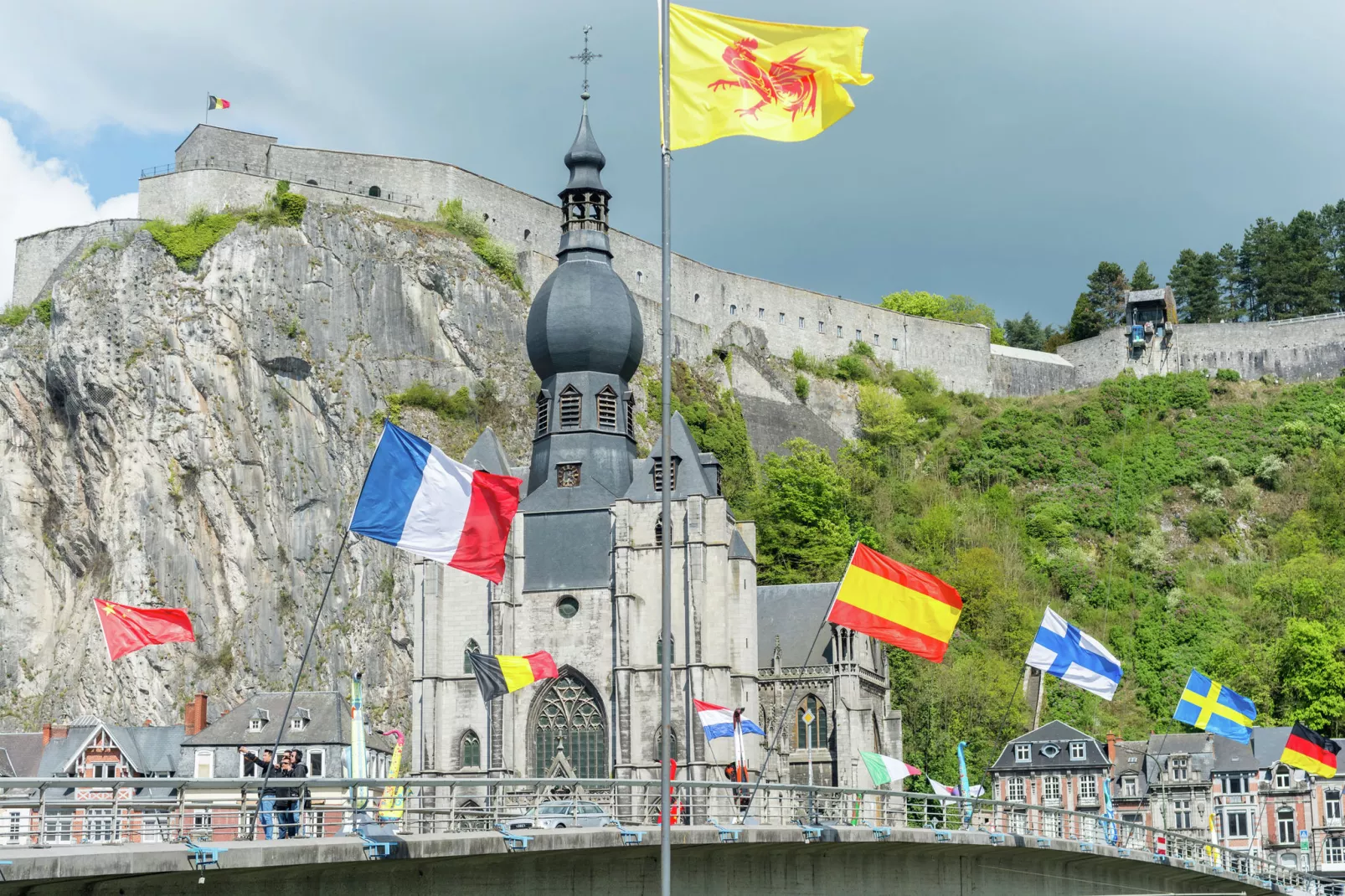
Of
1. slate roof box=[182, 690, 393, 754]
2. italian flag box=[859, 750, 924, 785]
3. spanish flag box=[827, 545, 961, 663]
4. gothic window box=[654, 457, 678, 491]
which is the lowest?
italian flag box=[859, 750, 924, 785]

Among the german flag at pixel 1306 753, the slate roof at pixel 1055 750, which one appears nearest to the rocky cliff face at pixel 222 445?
the slate roof at pixel 1055 750

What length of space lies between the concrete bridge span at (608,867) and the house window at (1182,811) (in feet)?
81.4

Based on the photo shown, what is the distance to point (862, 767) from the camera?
51281 mm

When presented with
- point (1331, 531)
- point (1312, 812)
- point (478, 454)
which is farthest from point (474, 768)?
point (1331, 531)

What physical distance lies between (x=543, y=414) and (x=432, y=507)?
3055cm

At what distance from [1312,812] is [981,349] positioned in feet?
161

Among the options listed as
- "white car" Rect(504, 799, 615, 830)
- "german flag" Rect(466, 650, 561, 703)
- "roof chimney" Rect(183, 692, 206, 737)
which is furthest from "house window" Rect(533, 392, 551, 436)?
"white car" Rect(504, 799, 615, 830)

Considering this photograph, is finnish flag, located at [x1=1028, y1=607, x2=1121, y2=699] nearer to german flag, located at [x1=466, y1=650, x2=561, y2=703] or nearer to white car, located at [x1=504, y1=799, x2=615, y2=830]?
german flag, located at [x1=466, y1=650, x2=561, y2=703]

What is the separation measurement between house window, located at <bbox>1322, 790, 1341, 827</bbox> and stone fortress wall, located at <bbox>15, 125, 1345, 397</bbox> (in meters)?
35.8

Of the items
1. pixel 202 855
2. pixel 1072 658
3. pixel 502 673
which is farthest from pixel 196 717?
pixel 202 855

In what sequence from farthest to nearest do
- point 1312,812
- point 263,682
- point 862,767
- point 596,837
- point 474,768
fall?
point 263,682
point 1312,812
point 862,767
point 474,768
point 596,837

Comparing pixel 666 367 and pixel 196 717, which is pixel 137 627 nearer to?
pixel 666 367

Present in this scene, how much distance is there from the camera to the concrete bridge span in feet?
49.0

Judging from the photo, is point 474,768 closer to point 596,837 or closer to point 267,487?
point 267,487
